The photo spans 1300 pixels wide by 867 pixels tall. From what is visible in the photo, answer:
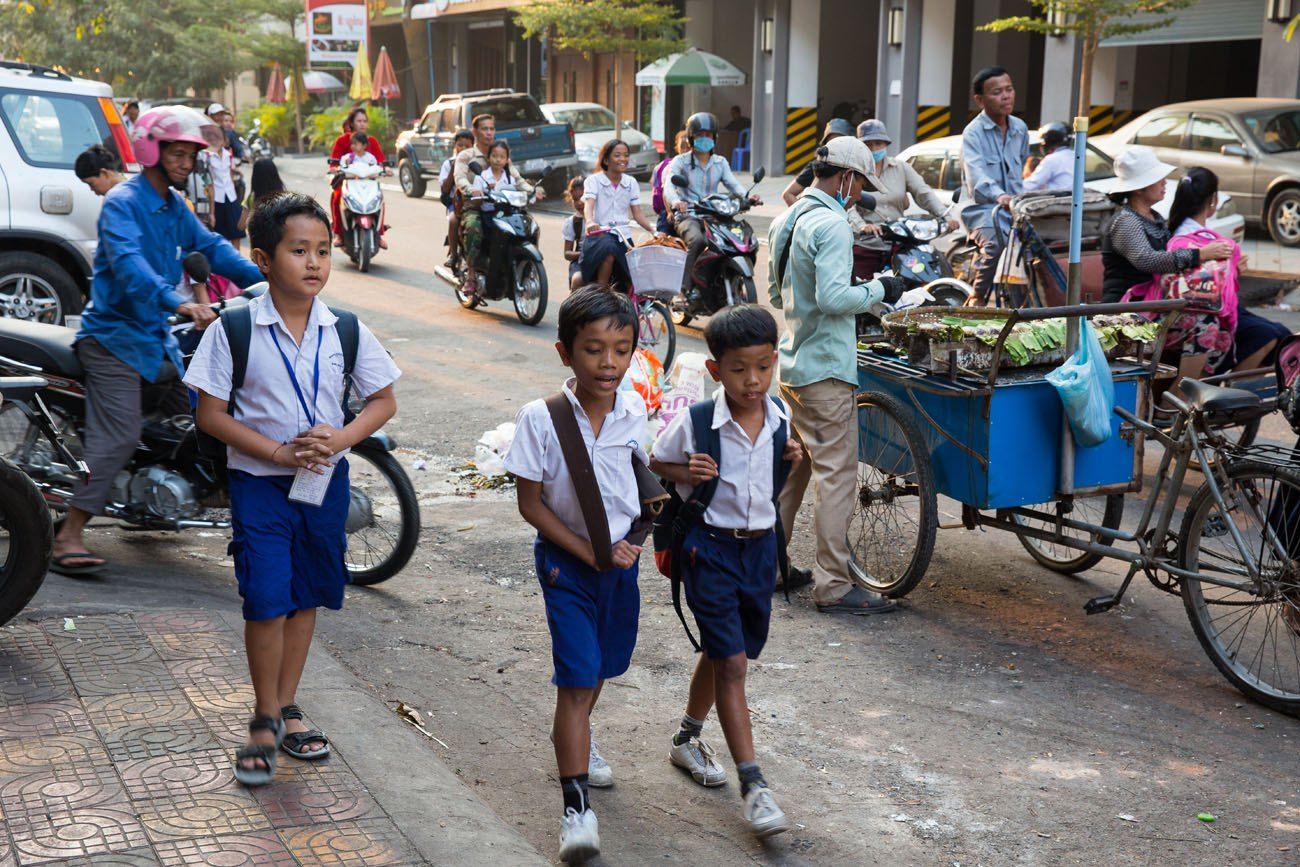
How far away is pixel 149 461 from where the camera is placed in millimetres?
5777

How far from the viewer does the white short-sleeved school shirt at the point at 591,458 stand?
359cm

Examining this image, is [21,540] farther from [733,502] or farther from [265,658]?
[733,502]

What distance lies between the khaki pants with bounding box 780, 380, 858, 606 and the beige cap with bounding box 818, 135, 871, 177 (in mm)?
828

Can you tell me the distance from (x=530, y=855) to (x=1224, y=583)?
257cm

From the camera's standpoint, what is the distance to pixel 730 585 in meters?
3.88

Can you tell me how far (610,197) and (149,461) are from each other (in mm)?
6212

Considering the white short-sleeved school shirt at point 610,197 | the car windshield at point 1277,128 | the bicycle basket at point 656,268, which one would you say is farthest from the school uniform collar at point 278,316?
the car windshield at point 1277,128

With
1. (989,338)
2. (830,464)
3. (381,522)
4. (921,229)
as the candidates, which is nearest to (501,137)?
(921,229)

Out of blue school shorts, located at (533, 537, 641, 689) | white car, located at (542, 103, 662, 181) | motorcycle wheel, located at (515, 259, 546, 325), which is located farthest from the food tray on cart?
white car, located at (542, 103, 662, 181)

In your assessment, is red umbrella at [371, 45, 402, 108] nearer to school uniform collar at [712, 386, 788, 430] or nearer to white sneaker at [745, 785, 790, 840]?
school uniform collar at [712, 386, 788, 430]

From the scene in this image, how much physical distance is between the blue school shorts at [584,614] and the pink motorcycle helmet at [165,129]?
2.36 metres

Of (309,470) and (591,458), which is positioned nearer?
(591,458)

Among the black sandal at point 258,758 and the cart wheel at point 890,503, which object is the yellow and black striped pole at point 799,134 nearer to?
the cart wheel at point 890,503

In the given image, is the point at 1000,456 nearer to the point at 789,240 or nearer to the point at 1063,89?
the point at 789,240
